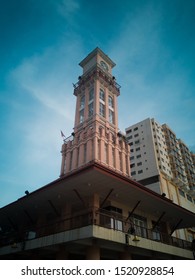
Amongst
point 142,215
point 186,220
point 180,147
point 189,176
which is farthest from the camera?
point 180,147

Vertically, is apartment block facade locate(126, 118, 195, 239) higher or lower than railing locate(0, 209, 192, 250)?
higher

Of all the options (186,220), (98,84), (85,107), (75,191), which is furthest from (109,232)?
(98,84)

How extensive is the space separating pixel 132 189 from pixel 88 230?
6.11 m

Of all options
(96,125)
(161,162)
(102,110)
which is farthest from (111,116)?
(161,162)

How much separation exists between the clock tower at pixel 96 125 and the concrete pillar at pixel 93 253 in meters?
22.5

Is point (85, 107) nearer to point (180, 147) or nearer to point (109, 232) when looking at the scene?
point (109, 232)

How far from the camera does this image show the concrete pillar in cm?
1612

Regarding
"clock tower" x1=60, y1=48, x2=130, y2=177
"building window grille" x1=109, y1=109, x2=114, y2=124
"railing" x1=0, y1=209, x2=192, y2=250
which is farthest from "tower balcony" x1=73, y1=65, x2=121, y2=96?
"railing" x1=0, y1=209, x2=192, y2=250

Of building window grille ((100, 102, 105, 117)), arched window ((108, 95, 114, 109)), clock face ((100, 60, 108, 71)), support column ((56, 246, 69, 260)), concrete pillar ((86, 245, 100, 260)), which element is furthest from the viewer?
clock face ((100, 60, 108, 71))

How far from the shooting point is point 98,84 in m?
49.4

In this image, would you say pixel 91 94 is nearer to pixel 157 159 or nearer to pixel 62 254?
pixel 157 159

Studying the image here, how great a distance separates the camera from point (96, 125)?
141 feet

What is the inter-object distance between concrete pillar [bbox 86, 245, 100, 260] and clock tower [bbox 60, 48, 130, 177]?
22540 millimetres

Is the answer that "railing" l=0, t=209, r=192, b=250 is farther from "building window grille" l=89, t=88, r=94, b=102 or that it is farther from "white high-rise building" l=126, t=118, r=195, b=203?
"white high-rise building" l=126, t=118, r=195, b=203
